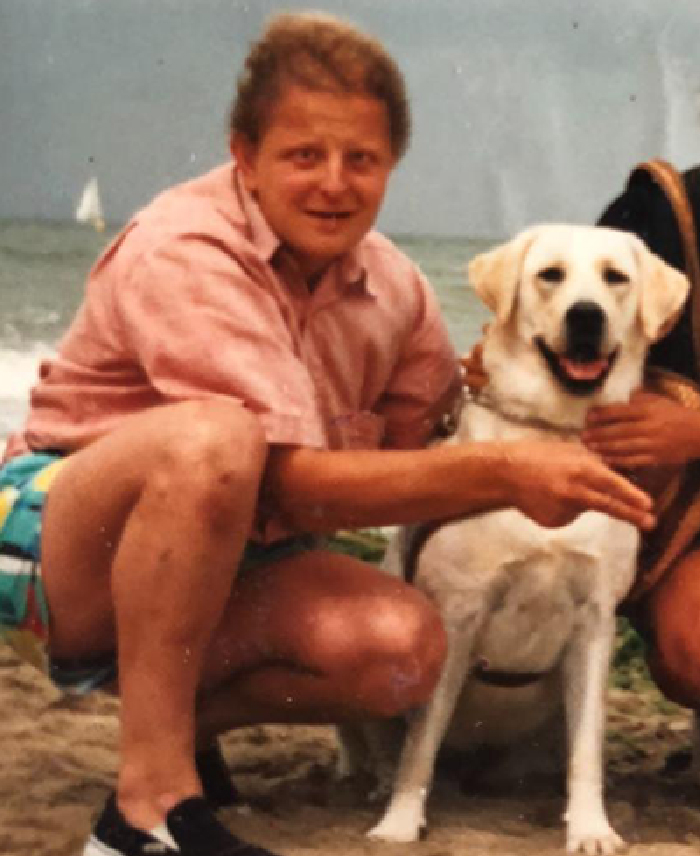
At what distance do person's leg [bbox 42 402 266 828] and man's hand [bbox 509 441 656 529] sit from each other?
1.08 feet

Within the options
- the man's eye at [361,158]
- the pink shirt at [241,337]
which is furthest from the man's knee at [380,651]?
the man's eye at [361,158]

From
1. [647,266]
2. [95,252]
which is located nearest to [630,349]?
[647,266]

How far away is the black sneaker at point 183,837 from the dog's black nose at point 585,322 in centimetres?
83

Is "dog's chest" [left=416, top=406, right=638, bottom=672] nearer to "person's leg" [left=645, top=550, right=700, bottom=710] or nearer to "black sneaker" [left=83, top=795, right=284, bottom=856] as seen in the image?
"person's leg" [left=645, top=550, right=700, bottom=710]

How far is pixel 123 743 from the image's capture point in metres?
1.67

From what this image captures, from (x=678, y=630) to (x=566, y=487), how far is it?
20.2 inches

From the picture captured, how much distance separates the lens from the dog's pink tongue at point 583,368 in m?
2.03

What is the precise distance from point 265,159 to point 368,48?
196mm

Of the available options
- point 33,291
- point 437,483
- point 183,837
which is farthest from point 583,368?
point 33,291

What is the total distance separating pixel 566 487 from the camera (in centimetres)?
171

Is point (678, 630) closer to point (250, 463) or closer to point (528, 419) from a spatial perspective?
point (528, 419)

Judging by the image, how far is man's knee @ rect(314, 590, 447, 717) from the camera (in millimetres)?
1849

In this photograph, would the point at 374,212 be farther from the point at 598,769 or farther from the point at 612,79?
the point at 612,79

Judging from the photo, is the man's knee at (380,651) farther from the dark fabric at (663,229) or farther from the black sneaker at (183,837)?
the dark fabric at (663,229)
